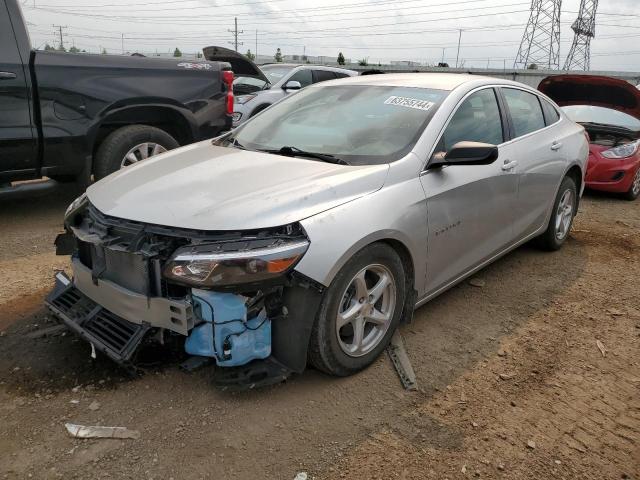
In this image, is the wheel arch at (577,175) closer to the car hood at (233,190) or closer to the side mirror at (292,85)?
the car hood at (233,190)

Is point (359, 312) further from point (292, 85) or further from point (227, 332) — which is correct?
point (292, 85)

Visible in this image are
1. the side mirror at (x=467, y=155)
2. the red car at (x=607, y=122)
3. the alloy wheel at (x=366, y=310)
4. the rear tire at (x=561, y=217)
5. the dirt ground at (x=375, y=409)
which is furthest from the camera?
the red car at (x=607, y=122)

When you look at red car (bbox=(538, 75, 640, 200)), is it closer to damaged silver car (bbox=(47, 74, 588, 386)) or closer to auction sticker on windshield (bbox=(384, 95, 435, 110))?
damaged silver car (bbox=(47, 74, 588, 386))

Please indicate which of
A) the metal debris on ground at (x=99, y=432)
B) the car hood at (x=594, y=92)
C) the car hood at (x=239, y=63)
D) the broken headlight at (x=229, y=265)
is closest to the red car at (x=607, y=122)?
the car hood at (x=594, y=92)

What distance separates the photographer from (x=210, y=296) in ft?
8.13

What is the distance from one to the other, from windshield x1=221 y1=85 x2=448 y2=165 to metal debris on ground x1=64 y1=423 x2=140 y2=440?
1797mm

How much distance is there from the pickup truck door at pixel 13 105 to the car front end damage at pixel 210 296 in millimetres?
2660

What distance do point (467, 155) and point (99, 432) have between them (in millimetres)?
2392

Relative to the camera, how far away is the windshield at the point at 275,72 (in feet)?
36.0

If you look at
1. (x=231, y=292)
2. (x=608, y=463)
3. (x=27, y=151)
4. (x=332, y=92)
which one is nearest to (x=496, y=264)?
(x=332, y=92)

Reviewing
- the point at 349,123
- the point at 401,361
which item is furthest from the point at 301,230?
the point at 349,123

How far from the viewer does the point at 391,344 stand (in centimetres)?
328

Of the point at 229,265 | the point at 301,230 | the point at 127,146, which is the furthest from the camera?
the point at 127,146

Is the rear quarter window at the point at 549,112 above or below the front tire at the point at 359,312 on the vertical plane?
above
